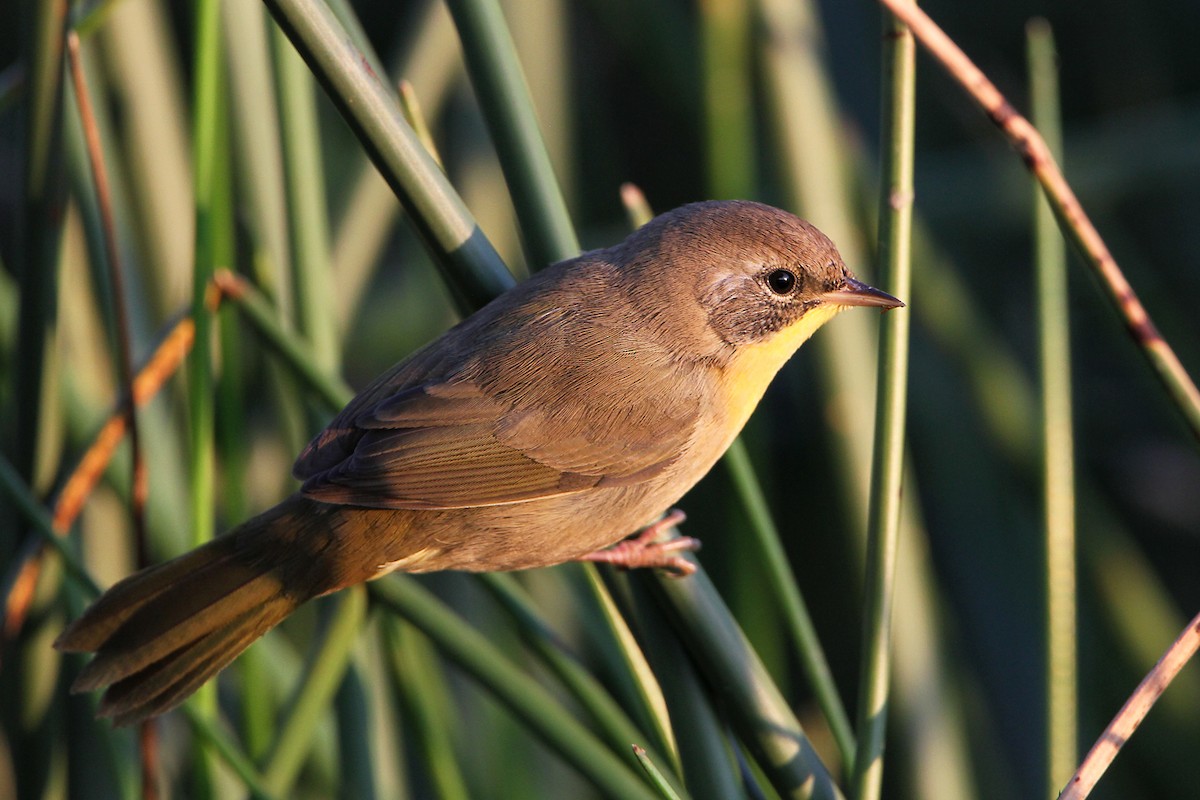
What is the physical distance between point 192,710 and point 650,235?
3.39 ft

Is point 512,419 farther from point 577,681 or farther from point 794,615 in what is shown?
point 794,615

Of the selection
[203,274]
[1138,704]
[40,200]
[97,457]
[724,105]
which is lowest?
[1138,704]

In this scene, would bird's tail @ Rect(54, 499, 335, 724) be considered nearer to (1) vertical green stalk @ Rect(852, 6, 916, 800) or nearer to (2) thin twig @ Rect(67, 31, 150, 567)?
(2) thin twig @ Rect(67, 31, 150, 567)

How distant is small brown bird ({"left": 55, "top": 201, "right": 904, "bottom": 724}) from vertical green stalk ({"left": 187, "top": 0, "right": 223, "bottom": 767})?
120 mm

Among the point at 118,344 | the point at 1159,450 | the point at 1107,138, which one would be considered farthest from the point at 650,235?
the point at 1159,450

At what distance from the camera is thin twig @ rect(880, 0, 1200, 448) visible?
1377 mm

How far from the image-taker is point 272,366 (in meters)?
2.57

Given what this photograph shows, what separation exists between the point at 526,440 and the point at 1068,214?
0.87 meters

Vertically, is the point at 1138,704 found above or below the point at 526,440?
below

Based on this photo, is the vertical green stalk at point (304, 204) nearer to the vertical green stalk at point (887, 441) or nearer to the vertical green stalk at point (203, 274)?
the vertical green stalk at point (203, 274)

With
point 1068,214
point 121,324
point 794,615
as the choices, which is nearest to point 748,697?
point 794,615

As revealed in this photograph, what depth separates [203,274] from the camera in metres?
1.78

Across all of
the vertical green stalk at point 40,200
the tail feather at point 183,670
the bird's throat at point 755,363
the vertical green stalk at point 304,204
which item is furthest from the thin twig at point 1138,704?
the vertical green stalk at point 40,200

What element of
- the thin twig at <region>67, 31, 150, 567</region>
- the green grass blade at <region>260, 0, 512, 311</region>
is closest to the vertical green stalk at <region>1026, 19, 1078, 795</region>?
the green grass blade at <region>260, 0, 512, 311</region>
